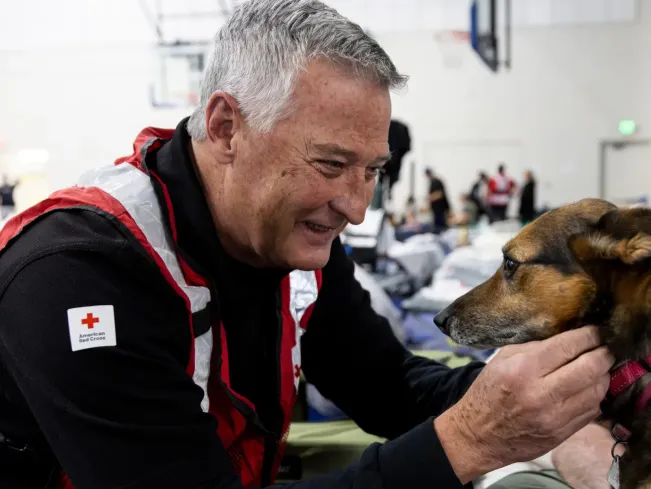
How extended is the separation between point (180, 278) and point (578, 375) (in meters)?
0.64

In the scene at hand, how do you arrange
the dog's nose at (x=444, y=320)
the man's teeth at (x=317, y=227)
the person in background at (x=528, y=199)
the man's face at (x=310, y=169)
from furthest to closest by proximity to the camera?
the person in background at (x=528, y=199) < the dog's nose at (x=444, y=320) < the man's teeth at (x=317, y=227) < the man's face at (x=310, y=169)

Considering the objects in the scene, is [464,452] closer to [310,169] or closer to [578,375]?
[578,375]

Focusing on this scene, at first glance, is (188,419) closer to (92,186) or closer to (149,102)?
(92,186)

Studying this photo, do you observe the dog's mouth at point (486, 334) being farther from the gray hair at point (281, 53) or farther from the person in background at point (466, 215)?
the person in background at point (466, 215)

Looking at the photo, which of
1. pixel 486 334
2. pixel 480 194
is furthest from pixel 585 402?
pixel 480 194

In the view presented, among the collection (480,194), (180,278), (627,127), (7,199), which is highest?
(180,278)

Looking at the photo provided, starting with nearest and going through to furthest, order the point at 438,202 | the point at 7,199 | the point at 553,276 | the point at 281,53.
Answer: the point at 281,53 < the point at 553,276 < the point at 7,199 < the point at 438,202

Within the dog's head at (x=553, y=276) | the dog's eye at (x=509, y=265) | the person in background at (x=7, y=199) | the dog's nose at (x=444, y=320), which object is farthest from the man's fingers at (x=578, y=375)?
the person in background at (x=7, y=199)

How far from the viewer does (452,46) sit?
44.8 feet

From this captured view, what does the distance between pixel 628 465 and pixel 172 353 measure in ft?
2.75

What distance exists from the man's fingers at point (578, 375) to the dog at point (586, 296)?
3.0 inches

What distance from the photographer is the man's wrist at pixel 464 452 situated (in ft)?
3.30

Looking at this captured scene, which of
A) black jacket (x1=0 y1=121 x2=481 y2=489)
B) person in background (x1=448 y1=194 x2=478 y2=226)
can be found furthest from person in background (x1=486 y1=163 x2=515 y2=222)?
black jacket (x1=0 y1=121 x2=481 y2=489)

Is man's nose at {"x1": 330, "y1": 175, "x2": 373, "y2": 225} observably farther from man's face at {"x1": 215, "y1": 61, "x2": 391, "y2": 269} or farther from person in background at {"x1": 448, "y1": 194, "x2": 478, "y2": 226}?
person in background at {"x1": 448, "y1": 194, "x2": 478, "y2": 226}
